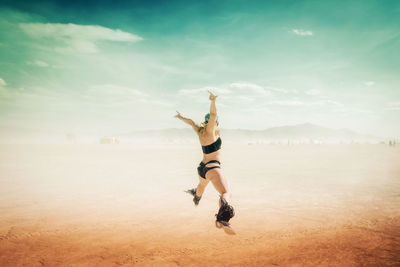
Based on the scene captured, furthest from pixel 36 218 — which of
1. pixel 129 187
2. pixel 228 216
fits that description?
pixel 228 216

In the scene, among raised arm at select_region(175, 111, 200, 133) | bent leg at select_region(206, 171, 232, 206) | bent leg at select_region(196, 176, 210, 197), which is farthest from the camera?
bent leg at select_region(196, 176, 210, 197)

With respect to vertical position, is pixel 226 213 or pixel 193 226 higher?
pixel 226 213

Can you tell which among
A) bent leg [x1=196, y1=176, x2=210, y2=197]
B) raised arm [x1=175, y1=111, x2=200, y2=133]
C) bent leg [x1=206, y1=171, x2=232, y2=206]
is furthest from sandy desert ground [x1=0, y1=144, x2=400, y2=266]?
raised arm [x1=175, y1=111, x2=200, y2=133]

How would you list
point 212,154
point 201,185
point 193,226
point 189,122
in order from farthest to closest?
point 193,226 < point 201,185 < point 189,122 < point 212,154

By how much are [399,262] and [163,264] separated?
424 cm

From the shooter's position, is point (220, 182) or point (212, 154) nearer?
point (220, 182)

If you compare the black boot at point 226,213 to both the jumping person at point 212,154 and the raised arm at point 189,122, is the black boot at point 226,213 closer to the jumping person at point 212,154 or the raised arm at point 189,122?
the jumping person at point 212,154

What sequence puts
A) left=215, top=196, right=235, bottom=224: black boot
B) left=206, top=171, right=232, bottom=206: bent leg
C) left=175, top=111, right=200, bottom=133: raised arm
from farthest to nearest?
left=175, top=111, right=200, bottom=133: raised arm → left=206, top=171, right=232, bottom=206: bent leg → left=215, top=196, right=235, bottom=224: black boot

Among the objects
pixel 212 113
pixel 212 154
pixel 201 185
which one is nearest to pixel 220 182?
pixel 212 154

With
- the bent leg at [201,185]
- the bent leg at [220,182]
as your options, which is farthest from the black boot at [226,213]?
the bent leg at [201,185]

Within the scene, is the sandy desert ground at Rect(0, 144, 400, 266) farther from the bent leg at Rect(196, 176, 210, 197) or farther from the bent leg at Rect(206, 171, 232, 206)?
the bent leg at Rect(206, 171, 232, 206)

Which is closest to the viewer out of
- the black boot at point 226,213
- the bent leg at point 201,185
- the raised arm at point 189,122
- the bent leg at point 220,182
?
the black boot at point 226,213

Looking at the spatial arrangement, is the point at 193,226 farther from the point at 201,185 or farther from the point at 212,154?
the point at 212,154

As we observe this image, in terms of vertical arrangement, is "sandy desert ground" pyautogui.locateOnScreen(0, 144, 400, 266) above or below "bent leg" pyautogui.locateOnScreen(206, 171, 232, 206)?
below
